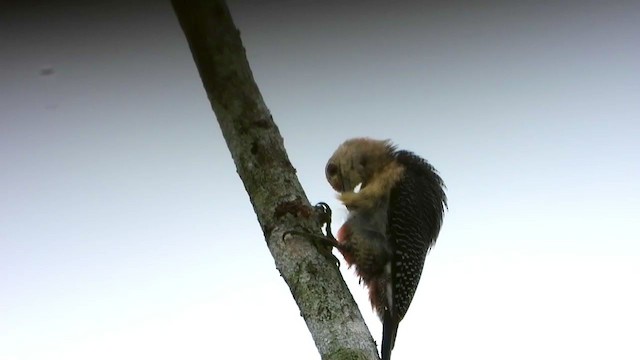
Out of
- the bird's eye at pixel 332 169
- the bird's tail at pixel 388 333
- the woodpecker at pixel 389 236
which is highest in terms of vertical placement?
the bird's eye at pixel 332 169

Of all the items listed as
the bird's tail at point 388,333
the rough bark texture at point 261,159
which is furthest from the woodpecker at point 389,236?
the rough bark texture at point 261,159

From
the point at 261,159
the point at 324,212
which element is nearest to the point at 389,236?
the point at 324,212

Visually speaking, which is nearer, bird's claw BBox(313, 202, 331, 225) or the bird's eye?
bird's claw BBox(313, 202, 331, 225)

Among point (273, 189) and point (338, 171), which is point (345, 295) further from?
point (338, 171)

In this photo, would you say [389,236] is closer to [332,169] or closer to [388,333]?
[388,333]

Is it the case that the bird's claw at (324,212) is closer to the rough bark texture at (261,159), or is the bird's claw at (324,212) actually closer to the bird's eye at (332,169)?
the bird's eye at (332,169)

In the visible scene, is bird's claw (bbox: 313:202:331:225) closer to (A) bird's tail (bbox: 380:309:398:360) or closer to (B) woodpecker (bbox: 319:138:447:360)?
(B) woodpecker (bbox: 319:138:447:360)

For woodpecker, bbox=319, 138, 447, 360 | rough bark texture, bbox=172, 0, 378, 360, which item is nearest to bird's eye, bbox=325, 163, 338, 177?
woodpecker, bbox=319, 138, 447, 360

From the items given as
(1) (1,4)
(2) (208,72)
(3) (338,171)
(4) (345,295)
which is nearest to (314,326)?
(4) (345,295)

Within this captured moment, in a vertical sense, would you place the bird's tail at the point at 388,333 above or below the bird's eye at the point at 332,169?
below

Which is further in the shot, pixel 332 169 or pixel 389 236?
pixel 332 169
